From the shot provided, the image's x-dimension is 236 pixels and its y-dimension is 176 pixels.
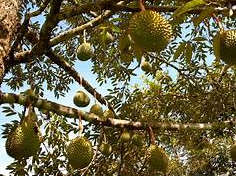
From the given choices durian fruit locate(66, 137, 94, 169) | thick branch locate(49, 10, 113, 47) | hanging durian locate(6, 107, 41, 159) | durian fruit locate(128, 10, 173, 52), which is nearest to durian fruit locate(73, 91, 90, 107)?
thick branch locate(49, 10, 113, 47)

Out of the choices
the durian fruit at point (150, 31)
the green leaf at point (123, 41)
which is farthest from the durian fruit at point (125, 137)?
the durian fruit at point (150, 31)

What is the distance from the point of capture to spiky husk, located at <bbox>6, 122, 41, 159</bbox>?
1.71m

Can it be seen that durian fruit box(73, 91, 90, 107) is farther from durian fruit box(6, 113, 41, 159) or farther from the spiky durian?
the spiky durian

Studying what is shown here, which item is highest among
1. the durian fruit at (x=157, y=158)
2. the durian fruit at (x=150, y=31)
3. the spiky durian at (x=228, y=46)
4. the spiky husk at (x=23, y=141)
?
the durian fruit at (x=150, y=31)

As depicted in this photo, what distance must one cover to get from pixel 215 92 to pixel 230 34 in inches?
103

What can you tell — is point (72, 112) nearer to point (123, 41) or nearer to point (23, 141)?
point (23, 141)

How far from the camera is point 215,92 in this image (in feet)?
13.2

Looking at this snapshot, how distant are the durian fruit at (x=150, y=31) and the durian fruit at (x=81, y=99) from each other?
1.64 meters

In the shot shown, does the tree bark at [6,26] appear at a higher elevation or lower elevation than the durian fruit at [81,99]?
lower

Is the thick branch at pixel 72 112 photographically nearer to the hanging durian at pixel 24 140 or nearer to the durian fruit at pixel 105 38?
the hanging durian at pixel 24 140

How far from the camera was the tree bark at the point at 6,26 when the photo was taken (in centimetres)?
182

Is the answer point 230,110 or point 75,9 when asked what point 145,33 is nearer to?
point 75,9

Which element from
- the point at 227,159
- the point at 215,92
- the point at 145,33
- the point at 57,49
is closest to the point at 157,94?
the point at 215,92

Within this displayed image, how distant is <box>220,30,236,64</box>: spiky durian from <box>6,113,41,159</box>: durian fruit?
2.75 feet
